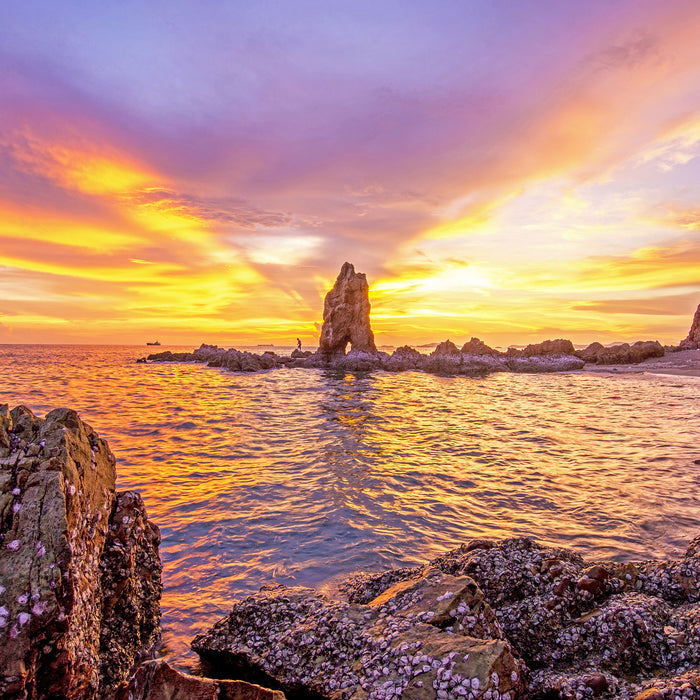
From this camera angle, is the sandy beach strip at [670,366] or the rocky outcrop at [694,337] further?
the rocky outcrop at [694,337]

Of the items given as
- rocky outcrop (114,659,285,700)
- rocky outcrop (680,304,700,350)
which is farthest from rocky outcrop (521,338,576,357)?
rocky outcrop (114,659,285,700)

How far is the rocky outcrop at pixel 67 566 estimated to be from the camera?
9.37 ft

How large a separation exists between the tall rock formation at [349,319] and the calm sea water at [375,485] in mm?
39132

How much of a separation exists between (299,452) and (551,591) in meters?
10.6

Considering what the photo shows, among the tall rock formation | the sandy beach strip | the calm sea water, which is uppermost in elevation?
the tall rock formation

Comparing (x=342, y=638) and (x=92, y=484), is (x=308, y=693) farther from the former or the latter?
(x=92, y=484)

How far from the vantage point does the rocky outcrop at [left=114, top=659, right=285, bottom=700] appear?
2.80 m

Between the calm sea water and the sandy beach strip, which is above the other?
the sandy beach strip

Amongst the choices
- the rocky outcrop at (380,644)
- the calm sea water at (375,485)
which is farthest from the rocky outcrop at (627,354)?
the rocky outcrop at (380,644)

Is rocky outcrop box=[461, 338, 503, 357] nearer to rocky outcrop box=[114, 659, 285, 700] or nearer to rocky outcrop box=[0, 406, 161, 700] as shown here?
rocky outcrop box=[0, 406, 161, 700]

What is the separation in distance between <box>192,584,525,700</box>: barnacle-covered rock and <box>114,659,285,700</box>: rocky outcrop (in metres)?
0.69

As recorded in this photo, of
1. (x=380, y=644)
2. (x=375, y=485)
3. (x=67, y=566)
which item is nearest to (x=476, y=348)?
(x=375, y=485)

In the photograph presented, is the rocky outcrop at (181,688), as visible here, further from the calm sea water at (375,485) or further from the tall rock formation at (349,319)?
the tall rock formation at (349,319)

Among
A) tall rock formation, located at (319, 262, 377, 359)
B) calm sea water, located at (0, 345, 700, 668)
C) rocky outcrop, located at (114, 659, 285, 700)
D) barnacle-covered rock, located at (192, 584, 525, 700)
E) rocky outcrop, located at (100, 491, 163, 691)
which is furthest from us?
tall rock formation, located at (319, 262, 377, 359)
